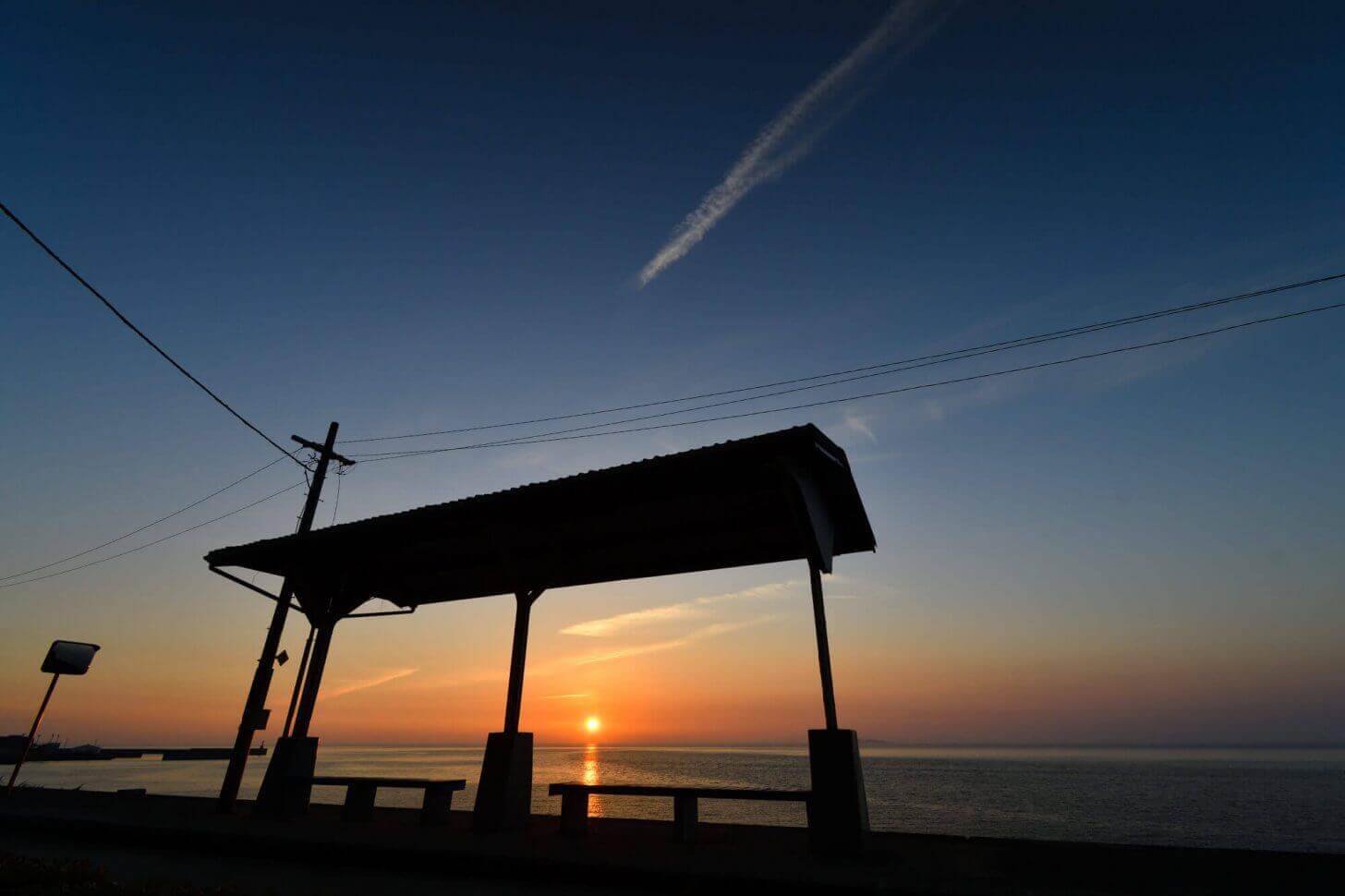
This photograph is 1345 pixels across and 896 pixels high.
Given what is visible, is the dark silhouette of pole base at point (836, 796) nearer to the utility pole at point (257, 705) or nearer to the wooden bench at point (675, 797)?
the wooden bench at point (675, 797)

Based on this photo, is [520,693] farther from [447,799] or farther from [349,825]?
[349,825]

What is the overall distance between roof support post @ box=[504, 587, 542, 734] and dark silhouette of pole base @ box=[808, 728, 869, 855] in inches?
171

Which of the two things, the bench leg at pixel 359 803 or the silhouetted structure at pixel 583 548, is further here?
the bench leg at pixel 359 803

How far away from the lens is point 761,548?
952 centimetres

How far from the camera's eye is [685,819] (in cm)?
770

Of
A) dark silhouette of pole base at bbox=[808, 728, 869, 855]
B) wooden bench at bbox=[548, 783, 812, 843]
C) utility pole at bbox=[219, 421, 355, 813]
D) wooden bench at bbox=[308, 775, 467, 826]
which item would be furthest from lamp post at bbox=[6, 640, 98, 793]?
dark silhouette of pole base at bbox=[808, 728, 869, 855]

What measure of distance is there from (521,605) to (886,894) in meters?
6.27

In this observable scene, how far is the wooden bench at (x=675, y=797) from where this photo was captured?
24.8 ft

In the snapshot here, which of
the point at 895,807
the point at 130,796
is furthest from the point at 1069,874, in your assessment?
the point at 895,807

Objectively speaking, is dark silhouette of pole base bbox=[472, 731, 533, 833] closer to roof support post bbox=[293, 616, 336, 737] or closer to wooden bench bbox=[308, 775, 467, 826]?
wooden bench bbox=[308, 775, 467, 826]

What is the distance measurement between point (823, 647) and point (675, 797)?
259 centimetres

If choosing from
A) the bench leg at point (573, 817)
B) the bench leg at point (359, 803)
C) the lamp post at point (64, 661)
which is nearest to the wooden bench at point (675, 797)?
the bench leg at point (573, 817)

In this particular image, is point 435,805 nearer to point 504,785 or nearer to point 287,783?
point 504,785

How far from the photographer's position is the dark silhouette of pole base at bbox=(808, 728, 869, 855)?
21.1 ft
